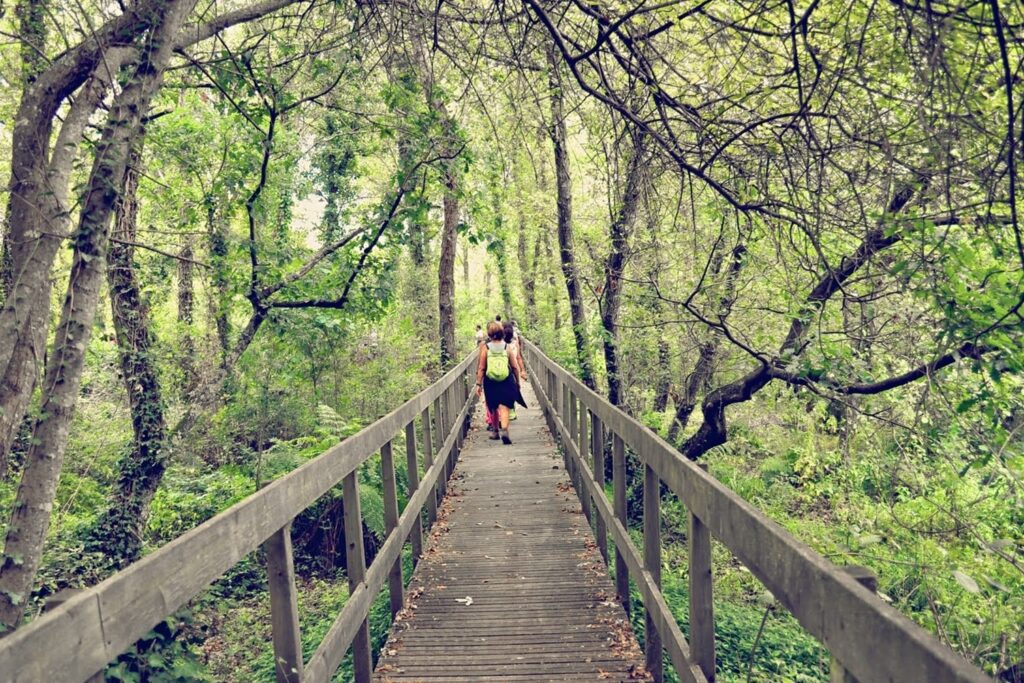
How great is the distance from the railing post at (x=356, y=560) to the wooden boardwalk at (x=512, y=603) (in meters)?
0.30

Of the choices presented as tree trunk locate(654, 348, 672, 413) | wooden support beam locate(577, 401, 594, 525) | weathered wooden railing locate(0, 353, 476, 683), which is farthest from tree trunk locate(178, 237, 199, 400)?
tree trunk locate(654, 348, 672, 413)

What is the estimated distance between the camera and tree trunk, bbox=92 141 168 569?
7168 millimetres

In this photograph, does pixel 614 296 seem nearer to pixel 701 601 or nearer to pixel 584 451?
pixel 584 451

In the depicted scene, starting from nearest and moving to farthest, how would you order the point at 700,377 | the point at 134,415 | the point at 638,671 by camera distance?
1. the point at 638,671
2. the point at 134,415
3. the point at 700,377

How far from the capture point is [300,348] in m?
10.5

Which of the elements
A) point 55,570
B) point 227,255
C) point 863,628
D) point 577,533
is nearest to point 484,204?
point 227,255

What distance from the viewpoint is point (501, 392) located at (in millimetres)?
10742

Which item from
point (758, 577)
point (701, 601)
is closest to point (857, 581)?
point (758, 577)

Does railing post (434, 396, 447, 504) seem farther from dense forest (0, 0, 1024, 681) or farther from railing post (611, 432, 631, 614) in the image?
railing post (611, 432, 631, 614)

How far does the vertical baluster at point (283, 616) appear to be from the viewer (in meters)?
2.51

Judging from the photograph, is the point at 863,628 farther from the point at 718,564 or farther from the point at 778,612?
the point at 718,564

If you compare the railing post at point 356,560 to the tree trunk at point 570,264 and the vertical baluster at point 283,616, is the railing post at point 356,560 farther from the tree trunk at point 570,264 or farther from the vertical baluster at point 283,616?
the tree trunk at point 570,264

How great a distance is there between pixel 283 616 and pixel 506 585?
2874 millimetres

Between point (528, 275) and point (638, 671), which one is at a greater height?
point (528, 275)
